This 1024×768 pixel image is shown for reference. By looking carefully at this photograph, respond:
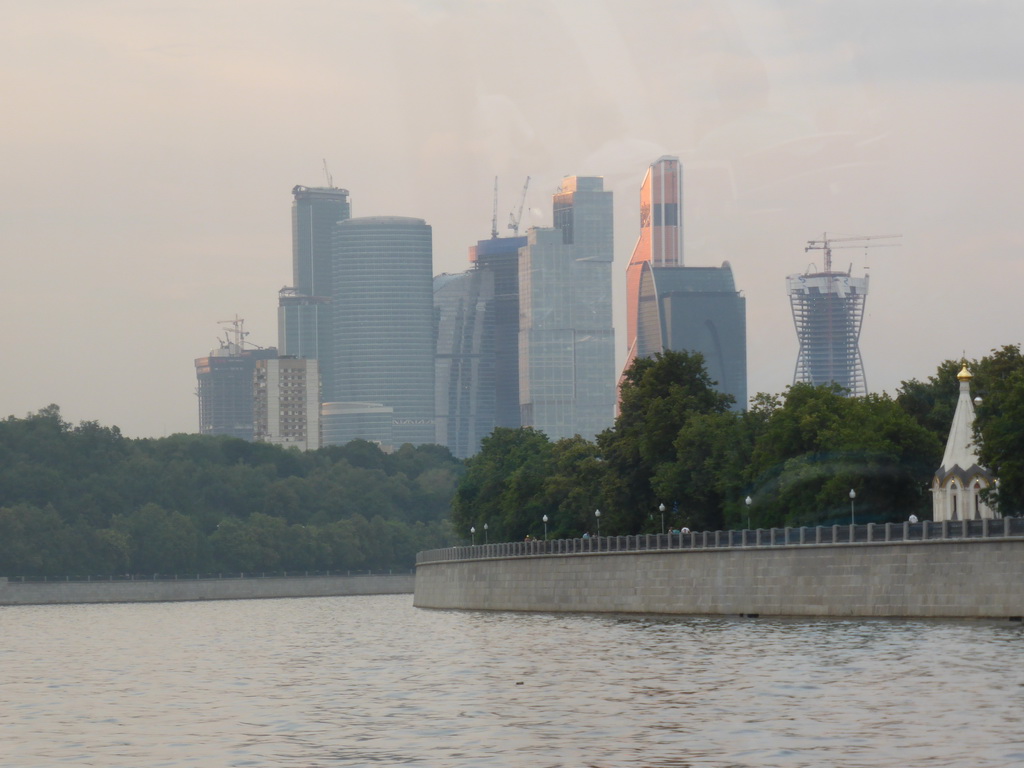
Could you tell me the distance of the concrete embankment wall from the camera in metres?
79.0

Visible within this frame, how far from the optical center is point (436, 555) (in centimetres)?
15675

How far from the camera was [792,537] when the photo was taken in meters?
92.4

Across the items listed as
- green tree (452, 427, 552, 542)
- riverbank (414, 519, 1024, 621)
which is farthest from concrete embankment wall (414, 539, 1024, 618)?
green tree (452, 427, 552, 542)

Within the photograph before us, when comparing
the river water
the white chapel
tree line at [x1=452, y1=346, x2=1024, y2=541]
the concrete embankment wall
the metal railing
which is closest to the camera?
the river water

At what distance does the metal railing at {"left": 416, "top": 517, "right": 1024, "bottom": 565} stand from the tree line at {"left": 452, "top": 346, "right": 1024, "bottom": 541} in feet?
17.4

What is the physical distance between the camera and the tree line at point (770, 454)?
101125 millimetres

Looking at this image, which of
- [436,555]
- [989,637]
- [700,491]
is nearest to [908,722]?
[989,637]

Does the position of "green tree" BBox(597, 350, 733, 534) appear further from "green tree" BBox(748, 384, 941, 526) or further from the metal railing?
"green tree" BBox(748, 384, 941, 526)

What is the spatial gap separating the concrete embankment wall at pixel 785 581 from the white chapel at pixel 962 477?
9.97m

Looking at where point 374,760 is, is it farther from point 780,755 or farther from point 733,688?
point 733,688

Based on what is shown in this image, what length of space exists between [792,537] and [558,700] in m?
39.4

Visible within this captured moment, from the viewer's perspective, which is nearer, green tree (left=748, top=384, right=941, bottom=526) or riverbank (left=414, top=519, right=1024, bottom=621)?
riverbank (left=414, top=519, right=1024, bottom=621)

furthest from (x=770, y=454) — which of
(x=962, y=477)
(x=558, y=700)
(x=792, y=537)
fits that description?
(x=558, y=700)

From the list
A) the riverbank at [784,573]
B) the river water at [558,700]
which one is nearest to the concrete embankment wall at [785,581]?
the riverbank at [784,573]
